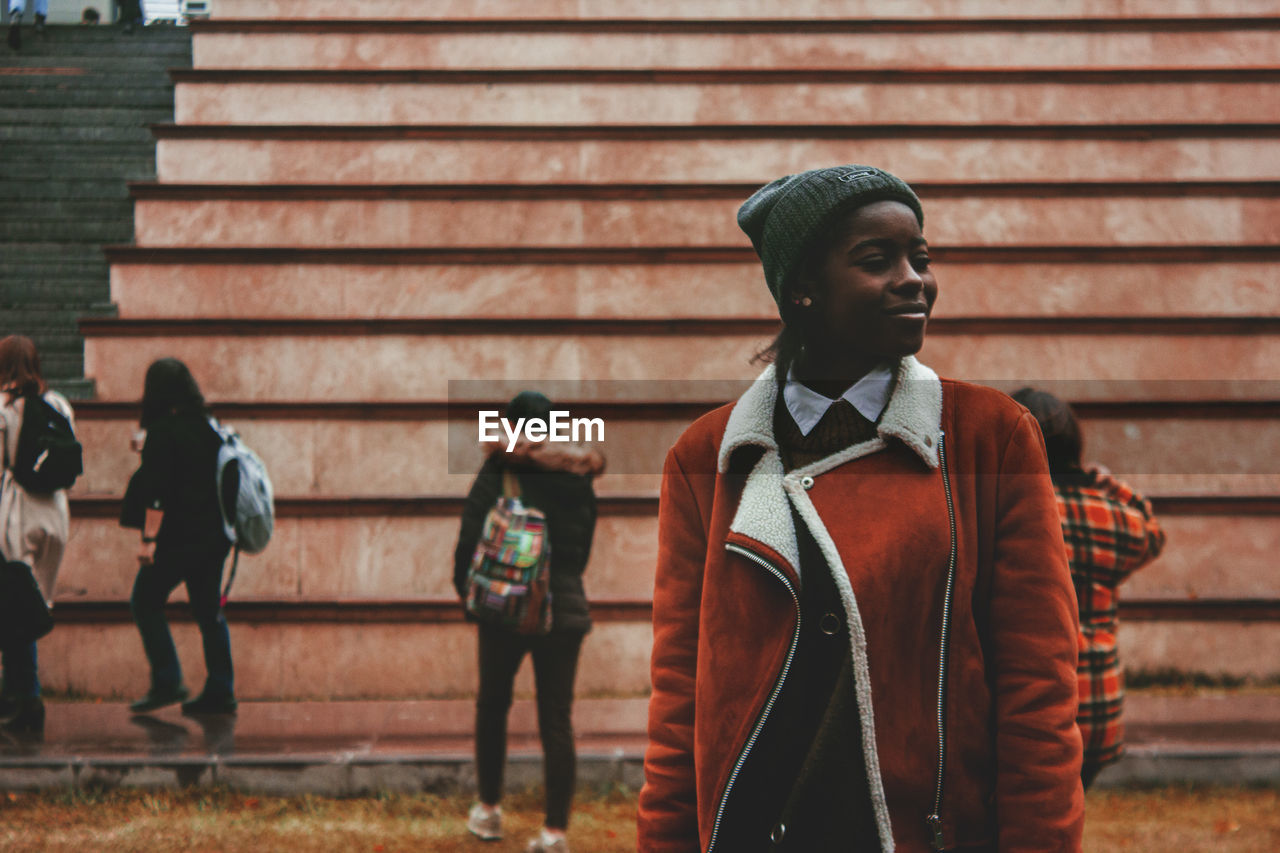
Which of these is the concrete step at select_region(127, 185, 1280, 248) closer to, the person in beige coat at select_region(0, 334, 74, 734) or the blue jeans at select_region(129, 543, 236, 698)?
the person in beige coat at select_region(0, 334, 74, 734)

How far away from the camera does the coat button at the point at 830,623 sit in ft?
4.62

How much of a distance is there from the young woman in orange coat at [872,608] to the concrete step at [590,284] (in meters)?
5.92

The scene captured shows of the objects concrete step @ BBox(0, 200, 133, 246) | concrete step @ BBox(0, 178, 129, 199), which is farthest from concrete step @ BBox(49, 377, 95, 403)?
concrete step @ BBox(0, 178, 129, 199)

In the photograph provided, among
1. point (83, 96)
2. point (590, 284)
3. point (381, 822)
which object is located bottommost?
point (381, 822)

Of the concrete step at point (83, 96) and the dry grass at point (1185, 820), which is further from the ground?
the concrete step at point (83, 96)

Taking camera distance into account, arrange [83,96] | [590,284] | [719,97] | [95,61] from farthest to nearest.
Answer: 1. [95,61]
2. [83,96]
3. [719,97]
4. [590,284]

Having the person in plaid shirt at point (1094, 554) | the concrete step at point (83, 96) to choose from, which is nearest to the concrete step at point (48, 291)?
the concrete step at point (83, 96)

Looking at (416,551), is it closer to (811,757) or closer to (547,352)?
(547,352)

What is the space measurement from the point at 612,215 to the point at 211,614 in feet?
13.7

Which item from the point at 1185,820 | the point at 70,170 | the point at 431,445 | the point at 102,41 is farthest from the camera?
the point at 102,41

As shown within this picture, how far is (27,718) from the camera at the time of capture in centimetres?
517

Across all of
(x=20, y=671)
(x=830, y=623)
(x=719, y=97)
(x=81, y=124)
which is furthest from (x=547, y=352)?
(x=830, y=623)

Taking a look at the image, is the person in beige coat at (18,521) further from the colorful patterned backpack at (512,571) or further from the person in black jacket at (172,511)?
the colorful patterned backpack at (512,571)

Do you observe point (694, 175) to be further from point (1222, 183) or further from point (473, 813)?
point (473, 813)
